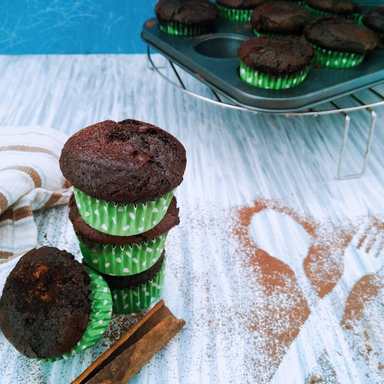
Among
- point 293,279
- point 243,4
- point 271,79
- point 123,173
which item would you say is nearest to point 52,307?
point 123,173

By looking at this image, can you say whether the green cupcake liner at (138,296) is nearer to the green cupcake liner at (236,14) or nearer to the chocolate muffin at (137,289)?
the chocolate muffin at (137,289)

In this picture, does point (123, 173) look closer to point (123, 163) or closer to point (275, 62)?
point (123, 163)

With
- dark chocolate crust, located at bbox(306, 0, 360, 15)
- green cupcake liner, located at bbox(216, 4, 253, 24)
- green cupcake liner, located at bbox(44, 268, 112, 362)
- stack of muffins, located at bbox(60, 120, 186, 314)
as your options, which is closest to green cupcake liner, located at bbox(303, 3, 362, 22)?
dark chocolate crust, located at bbox(306, 0, 360, 15)

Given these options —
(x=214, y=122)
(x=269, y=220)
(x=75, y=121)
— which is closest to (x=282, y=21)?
(x=214, y=122)

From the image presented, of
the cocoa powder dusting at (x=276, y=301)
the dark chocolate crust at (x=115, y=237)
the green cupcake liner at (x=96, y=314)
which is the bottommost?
the cocoa powder dusting at (x=276, y=301)

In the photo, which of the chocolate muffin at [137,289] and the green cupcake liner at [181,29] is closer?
the chocolate muffin at [137,289]

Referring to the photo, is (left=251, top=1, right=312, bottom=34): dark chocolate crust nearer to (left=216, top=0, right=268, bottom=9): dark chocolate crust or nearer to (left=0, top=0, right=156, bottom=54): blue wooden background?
(left=216, top=0, right=268, bottom=9): dark chocolate crust

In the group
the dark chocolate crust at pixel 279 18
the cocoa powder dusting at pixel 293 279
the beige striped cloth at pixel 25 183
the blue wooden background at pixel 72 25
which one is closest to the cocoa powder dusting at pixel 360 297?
the cocoa powder dusting at pixel 293 279
